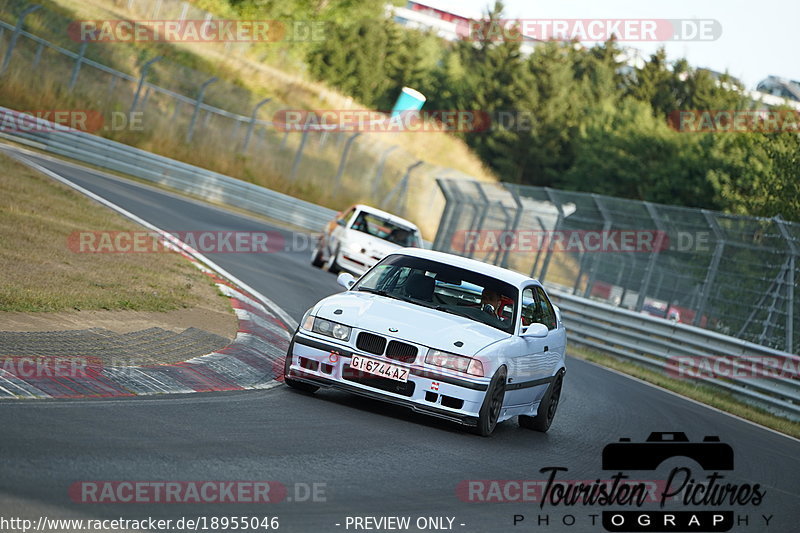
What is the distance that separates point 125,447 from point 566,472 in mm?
3490

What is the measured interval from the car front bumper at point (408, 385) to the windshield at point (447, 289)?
994 millimetres

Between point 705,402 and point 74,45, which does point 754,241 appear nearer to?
point 705,402

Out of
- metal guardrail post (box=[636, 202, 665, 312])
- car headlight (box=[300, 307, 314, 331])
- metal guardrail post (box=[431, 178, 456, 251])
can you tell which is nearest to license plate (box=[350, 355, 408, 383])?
car headlight (box=[300, 307, 314, 331])

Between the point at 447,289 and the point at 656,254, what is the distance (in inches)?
471

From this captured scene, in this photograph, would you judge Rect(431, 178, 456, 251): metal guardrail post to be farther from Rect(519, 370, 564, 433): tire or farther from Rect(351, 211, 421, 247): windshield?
Rect(519, 370, 564, 433): tire

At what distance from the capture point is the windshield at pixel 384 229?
2248 centimetres

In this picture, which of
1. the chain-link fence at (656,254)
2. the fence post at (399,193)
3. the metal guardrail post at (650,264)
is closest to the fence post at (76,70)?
the fence post at (399,193)

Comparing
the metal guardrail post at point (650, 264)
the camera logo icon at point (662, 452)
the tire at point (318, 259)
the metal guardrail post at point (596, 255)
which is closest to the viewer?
the camera logo icon at point (662, 452)

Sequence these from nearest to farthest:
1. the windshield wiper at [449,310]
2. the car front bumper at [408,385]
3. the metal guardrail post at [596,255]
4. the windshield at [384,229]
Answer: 1. the car front bumper at [408,385]
2. the windshield wiper at [449,310]
3. the windshield at [384,229]
4. the metal guardrail post at [596,255]

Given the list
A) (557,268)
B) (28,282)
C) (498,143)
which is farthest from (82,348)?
(498,143)

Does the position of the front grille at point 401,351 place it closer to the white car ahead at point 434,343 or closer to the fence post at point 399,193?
the white car ahead at point 434,343

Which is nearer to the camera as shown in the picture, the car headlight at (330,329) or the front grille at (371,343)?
the front grille at (371,343)

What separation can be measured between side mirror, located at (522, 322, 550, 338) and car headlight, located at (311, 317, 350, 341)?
1611 mm

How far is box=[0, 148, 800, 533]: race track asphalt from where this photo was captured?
216 inches
